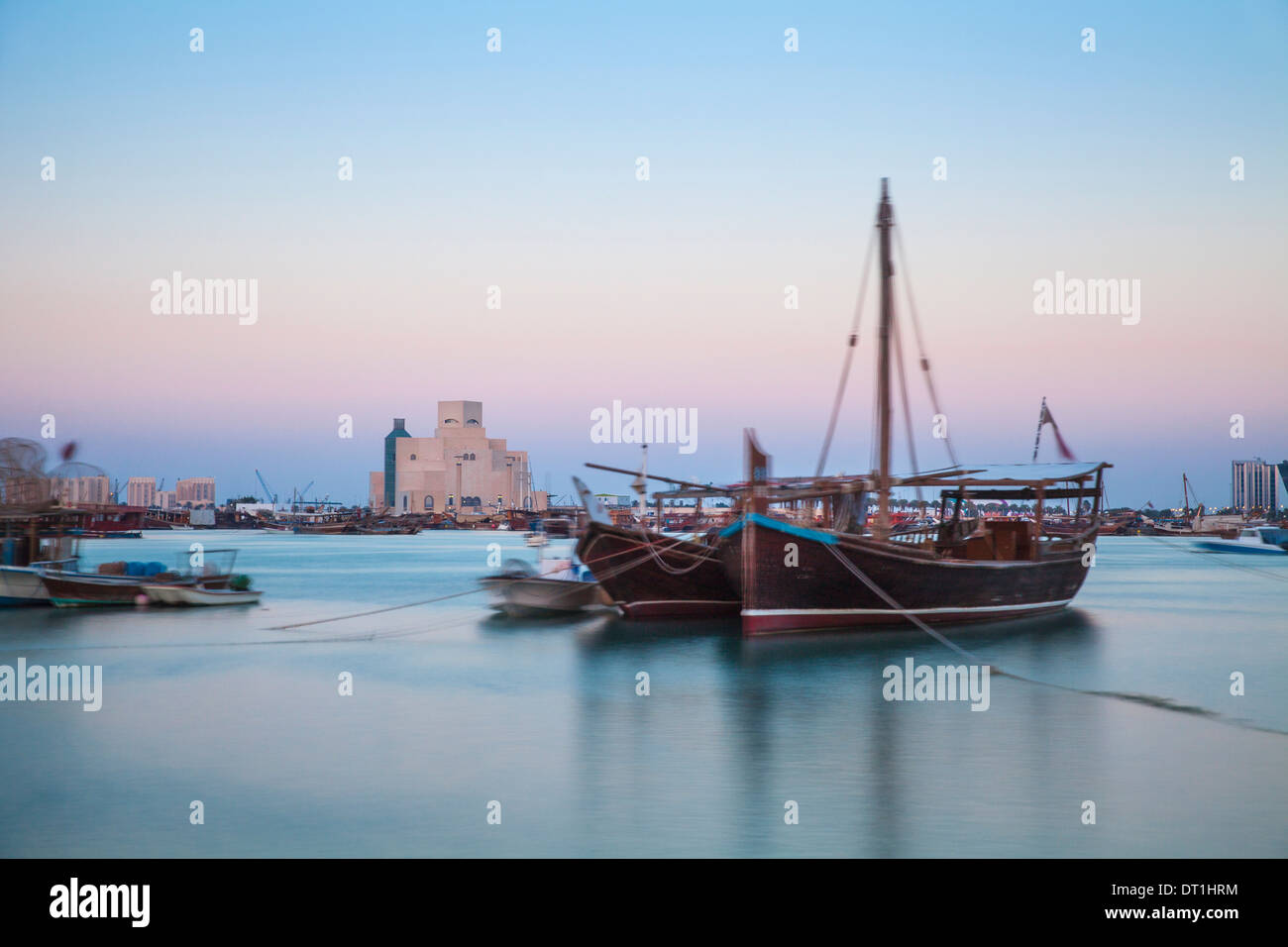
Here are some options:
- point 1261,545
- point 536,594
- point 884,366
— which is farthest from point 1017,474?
point 1261,545

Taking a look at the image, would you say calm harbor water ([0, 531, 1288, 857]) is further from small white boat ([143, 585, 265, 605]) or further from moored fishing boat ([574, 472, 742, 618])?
small white boat ([143, 585, 265, 605])

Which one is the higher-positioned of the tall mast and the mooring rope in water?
the tall mast

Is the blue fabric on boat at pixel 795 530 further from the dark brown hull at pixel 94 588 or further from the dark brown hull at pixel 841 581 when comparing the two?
the dark brown hull at pixel 94 588

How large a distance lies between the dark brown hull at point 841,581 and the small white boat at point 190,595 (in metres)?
18.7

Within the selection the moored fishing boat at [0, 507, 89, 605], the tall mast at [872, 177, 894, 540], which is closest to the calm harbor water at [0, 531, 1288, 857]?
the tall mast at [872, 177, 894, 540]

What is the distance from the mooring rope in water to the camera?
59.8 ft

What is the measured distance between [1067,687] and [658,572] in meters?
11.7

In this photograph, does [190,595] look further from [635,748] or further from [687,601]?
[635,748]

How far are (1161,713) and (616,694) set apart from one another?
386 inches

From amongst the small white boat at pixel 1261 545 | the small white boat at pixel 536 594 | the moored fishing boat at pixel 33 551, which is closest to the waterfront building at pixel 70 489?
the moored fishing boat at pixel 33 551

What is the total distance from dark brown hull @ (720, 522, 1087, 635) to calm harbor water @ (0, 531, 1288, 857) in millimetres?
721
